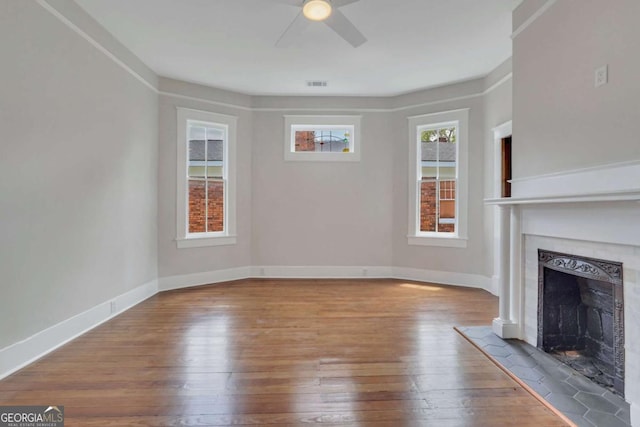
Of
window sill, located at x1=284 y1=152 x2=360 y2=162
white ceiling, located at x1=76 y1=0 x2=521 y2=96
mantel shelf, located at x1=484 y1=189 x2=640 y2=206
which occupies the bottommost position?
mantel shelf, located at x1=484 y1=189 x2=640 y2=206

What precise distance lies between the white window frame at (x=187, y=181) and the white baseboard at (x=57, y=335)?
1.12 metres

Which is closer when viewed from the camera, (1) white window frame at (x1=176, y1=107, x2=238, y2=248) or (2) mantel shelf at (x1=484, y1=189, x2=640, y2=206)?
(2) mantel shelf at (x1=484, y1=189, x2=640, y2=206)

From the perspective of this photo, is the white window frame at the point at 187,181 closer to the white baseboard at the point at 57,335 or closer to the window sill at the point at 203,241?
the window sill at the point at 203,241

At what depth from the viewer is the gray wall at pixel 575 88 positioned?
187 cm

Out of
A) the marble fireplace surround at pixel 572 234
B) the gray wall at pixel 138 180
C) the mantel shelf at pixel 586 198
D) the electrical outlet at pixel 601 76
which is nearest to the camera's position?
the mantel shelf at pixel 586 198

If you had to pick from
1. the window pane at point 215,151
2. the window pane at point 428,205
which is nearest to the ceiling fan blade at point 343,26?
the window pane at point 428,205

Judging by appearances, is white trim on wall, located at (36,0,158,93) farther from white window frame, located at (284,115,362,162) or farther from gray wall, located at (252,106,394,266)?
white window frame, located at (284,115,362,162)

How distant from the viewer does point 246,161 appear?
5258mm

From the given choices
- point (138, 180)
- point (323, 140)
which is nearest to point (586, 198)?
point (323, 140)

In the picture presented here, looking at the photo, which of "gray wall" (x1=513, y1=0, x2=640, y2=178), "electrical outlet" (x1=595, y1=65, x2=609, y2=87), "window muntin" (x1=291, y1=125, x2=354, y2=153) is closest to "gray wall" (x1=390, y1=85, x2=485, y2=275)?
"window muntin" (x1=291, y1=125, x2=354, y2=153)

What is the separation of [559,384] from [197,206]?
4.55 metres

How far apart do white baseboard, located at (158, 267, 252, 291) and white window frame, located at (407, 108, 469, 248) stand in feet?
9.01

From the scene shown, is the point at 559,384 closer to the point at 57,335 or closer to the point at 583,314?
the point at 583,314

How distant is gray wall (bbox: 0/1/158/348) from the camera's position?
2330 mm
